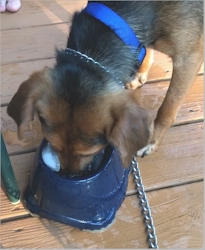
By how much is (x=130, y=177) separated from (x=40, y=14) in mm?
1681

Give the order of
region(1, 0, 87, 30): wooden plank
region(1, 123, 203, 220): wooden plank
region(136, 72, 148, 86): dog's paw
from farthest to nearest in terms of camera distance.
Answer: region(1, 0, 87, 30): wooden plank → region(136, 72, 148, 86): dog's paw → region(1, 123, 203, 220): wooden plank

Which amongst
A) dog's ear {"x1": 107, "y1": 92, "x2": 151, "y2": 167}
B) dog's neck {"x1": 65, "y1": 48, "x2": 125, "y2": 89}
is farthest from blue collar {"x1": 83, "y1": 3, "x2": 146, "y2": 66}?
dog's ear {"x1": 107, "y1": 92, "x2": 151, "y2": 167}

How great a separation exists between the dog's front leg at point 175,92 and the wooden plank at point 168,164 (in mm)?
81

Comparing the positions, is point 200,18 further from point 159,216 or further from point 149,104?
point 159,216

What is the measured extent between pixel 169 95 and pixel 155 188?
1.82ft

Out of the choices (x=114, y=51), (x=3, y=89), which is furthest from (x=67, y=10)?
(x=114, y=51)

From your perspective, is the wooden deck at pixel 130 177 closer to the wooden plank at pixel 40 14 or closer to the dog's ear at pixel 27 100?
the wooden plank at pixel 40 14

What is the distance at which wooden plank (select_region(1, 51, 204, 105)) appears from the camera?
294cm

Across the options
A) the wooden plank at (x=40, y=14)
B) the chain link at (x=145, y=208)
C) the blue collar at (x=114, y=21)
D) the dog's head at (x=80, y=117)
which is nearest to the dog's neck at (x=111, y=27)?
the blue collar at (x=114, y=21)

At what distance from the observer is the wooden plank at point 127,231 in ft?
7.50

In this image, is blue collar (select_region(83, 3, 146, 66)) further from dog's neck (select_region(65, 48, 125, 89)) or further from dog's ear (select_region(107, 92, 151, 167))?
dog's ear (select_region(107, 92, 151, 167))

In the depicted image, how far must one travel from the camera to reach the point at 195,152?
2.68 metres

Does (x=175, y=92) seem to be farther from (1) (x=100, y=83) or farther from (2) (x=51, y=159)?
(2) (x=51, y=159)

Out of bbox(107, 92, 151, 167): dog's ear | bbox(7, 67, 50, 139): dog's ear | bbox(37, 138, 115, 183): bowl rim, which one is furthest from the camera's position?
bbox(37, 138, 115, 183): bowl rim
